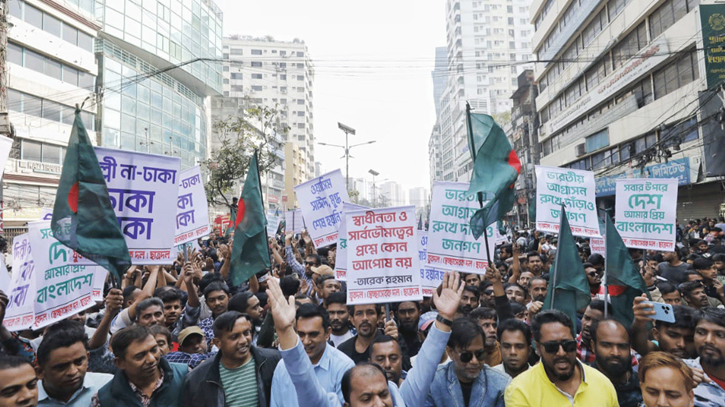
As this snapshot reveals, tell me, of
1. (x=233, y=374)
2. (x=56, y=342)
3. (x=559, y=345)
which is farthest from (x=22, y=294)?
(x=559, y=345)

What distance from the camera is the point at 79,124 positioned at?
4.00m

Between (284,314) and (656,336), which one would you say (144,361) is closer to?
(284,314)

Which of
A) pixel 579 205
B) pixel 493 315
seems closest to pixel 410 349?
pixel 493 315

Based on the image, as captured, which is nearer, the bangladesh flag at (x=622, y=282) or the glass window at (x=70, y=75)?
the bangladesh flag at (x=622, y=282)

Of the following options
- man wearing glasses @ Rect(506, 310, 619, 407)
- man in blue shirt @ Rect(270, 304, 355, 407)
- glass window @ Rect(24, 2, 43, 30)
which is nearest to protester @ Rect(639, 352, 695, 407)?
man wearing glasses @ Rect(506, 310, 619, 407)

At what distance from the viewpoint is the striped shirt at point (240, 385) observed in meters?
3.23

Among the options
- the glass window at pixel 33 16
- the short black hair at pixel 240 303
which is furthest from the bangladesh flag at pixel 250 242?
the glass window at pixel 33 16

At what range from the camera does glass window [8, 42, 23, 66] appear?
25.0 meters

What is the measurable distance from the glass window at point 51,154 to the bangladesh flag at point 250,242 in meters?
27.5

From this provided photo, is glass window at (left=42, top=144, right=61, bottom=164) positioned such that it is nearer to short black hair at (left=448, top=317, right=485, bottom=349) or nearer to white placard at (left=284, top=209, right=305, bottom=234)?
white placard at (left=284, top=209, right=305, bottom=234)

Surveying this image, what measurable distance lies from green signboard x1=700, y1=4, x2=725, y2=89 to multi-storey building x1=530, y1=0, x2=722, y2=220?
0.63 meters

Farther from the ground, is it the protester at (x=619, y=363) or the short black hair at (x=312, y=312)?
the short black hair at (x=312, y=312)

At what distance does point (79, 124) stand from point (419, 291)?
3.19m

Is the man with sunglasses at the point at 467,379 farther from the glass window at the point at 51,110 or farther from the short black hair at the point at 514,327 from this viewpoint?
the glass window at the point at 51,110
